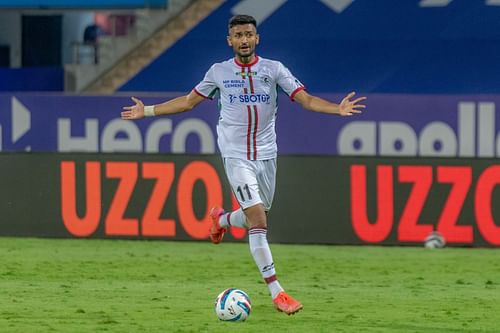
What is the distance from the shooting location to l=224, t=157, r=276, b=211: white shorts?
1012 centimetres

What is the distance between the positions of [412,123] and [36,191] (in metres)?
4.44

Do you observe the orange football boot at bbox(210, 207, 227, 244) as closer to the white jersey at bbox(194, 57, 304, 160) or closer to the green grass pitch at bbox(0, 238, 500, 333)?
the green grass pitch at bbox(0, 238, 500, 333)

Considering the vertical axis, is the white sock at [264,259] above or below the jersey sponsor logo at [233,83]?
below

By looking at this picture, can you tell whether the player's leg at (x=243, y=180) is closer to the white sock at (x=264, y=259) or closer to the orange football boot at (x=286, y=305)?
the white sock at (x=264, y=259)

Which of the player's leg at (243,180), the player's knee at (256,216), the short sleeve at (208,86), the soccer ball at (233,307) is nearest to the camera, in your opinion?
the soccer ball at (233,307)

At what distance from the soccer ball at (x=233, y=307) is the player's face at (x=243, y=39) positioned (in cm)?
177

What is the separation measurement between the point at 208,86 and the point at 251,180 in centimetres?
81

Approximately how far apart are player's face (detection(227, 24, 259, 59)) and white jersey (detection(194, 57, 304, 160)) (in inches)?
6.0

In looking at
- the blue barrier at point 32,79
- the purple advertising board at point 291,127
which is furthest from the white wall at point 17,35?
the purple advertising board at point 291,127

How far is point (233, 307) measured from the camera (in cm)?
955

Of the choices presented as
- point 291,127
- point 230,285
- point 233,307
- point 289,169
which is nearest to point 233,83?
point 233,307

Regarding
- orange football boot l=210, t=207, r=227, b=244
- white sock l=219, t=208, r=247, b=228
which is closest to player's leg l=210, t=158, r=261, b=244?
white sock l=219, t=208, r=247, b=228

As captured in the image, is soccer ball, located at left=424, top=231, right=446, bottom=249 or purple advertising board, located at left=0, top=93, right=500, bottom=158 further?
purple advertising board, located at left=0, top=93, right=500, bottom=158

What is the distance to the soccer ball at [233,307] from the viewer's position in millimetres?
9562
